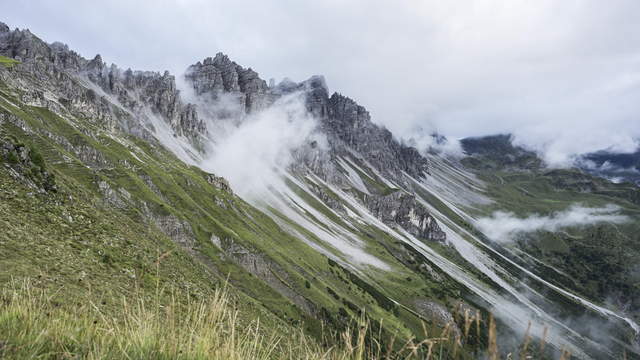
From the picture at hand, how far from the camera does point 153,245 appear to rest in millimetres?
46250

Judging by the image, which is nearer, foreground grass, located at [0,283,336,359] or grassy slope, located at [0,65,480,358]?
foreground grass, located at [0,283,336,359]

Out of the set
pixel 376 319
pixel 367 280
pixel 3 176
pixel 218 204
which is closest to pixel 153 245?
pixel 3 176

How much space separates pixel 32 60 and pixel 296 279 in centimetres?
17208

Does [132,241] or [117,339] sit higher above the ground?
[117,339]

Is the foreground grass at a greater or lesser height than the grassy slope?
greater

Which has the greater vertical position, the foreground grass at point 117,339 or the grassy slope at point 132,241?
the foreground grass at point 117,339

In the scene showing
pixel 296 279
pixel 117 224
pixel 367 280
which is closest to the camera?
pixel 117 224

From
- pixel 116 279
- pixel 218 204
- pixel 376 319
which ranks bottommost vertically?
pixel 376 319

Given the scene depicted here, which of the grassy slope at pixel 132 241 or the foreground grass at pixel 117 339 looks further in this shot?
the grassy slope at pixel 132 241

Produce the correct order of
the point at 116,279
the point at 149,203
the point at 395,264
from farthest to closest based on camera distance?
the point at 395,264, the point at 149,203, the point at 116,279

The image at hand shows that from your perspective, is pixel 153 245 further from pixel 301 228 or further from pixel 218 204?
pixel 301 228

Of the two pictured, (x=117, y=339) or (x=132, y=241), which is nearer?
(x=117, y=339)

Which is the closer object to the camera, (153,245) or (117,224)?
(117,224)

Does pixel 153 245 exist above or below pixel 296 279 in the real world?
above
